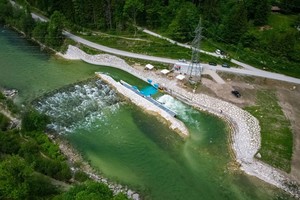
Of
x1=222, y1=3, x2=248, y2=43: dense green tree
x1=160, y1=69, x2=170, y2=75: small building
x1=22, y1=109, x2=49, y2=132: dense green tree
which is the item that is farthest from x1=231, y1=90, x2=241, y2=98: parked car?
x1=22, y1=109, x2=49, y2=132: dense green tree

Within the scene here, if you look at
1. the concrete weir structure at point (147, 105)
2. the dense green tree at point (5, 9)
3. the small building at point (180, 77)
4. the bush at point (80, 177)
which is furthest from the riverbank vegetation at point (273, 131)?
the dense green tree at point (5, 9)

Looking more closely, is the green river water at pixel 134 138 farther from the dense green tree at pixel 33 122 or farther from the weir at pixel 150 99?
the dense green tree at pixel 33 122

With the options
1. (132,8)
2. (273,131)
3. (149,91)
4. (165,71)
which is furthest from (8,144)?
(132,8)

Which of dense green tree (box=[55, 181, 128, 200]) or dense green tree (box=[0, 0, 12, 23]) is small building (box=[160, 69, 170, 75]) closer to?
dense green tree (box=[55, 181, 128, 200])

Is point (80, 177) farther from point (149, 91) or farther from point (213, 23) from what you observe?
point (213, 23)

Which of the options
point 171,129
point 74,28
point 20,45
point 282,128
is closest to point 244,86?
point 282,128

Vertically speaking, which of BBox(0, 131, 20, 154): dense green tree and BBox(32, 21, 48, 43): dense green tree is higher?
BBox(32, 21, 48, 43): dense green tree
